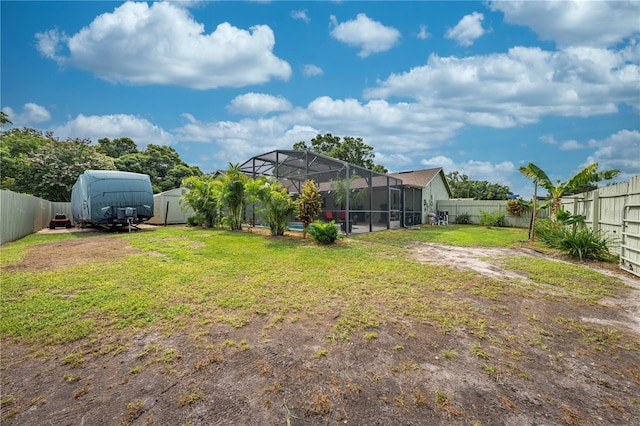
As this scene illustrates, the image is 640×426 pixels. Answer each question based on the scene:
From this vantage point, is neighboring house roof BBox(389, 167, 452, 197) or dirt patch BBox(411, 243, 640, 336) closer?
dirt patch BBox(411, 243, 640, 336)

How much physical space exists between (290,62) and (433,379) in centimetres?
1285

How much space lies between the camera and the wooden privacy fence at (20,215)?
912 centimetres

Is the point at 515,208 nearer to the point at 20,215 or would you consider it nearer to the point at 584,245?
the point at 584,245

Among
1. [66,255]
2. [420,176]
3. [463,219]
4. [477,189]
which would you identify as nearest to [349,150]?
[420,176]

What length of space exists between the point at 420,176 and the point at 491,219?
585 cm

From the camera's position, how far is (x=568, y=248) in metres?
7.76

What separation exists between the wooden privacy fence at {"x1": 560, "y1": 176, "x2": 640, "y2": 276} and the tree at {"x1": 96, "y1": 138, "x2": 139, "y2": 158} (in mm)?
38571

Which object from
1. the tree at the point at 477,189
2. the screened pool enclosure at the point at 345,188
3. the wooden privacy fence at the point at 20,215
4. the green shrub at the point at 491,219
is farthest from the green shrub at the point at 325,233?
the tree at the point at 477,189

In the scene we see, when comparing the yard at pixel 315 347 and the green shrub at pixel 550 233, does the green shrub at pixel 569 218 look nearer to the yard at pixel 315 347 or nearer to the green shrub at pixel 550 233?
the green shrub at pixel 550 233

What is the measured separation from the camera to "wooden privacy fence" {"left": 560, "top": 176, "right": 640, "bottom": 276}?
593 cm

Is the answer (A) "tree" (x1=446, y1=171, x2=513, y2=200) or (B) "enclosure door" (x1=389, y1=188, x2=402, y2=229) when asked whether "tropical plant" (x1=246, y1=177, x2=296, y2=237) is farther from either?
(A) "tree" (x1=446, y1=171, x2=513, y2=200)

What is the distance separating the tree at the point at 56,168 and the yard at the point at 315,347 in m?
18.2

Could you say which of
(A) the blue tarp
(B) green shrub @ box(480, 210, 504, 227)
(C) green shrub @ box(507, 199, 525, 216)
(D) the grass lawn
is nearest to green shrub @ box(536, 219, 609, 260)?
(D) the grass lawn

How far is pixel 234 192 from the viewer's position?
13.1 meters
